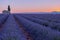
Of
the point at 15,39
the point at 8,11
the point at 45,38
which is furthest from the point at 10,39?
the point at 8,11

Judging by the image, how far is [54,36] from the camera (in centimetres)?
887

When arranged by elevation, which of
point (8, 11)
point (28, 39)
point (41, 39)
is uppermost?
point (41, 39)

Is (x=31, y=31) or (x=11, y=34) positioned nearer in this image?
(x=11, y=34)

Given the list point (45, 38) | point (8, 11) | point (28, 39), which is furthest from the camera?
point (8, 11)

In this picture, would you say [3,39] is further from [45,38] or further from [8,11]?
[8,11]

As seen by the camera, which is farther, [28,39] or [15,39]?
A: [28,39]

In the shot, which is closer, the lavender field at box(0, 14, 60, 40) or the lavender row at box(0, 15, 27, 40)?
the lavender row at box(0, 15, 27, 40)

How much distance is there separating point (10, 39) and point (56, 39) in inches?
76.5

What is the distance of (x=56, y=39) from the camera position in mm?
8727

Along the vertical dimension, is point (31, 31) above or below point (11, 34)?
below

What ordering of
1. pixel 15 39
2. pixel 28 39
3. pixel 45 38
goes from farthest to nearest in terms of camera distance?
pixel 28 39
pixel 45 38
pixel 15 39

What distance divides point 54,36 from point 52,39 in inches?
6.4

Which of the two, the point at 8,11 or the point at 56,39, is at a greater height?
the point at 56,39

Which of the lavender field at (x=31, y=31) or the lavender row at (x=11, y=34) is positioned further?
the lavender field at (x=31, y=31)
